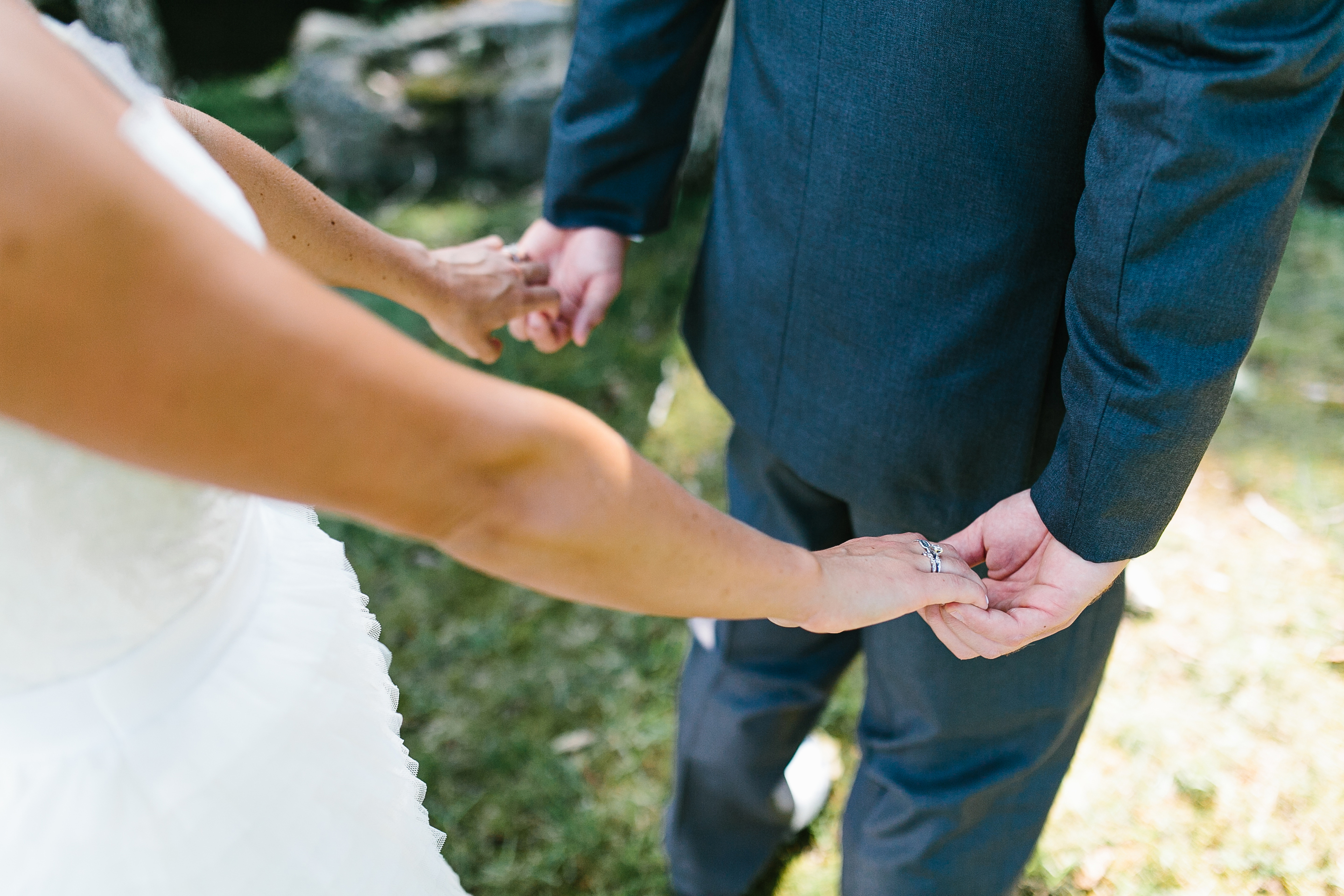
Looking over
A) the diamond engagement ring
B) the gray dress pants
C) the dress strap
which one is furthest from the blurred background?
the dress strap

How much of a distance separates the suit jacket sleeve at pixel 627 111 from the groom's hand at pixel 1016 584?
2.50 feet

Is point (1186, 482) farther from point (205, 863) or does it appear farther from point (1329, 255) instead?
point (1329, 255)

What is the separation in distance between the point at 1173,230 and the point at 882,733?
35.6 inches

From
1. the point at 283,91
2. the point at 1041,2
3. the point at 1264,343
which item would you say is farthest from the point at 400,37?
the point at 1041,2

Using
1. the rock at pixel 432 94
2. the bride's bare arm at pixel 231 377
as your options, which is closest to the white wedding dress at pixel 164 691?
the bride's bare arm at pixel 231 377

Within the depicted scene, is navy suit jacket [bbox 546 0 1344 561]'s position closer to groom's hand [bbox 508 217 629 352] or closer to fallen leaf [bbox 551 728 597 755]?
groom's hand [bbox 508 217 629 352]

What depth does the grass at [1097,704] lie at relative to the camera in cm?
197

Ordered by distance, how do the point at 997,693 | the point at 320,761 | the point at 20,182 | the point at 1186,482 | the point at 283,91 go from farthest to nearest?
the point at 283,91 → the point at 997,693 → the point at 1186,482 → the point at 320,761 → the point at 20,182

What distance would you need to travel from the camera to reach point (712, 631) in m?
1.78

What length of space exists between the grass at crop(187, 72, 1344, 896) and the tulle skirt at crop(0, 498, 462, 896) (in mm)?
1114

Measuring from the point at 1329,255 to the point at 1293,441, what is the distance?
131cm

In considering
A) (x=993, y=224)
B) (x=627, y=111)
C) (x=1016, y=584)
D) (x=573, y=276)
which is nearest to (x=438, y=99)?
(x=573, y=276)

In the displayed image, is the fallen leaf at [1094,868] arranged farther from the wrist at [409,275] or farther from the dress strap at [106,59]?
the dress strap at [106,59]

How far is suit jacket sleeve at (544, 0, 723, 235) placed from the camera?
1.43m
